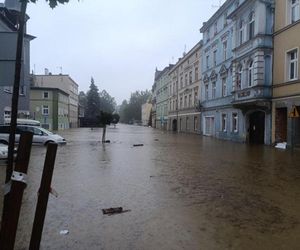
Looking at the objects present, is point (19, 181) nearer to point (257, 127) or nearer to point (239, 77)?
point (257, 127)

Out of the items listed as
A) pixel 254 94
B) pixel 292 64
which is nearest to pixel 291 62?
pixel 292 64

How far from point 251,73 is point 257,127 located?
442 centimetres

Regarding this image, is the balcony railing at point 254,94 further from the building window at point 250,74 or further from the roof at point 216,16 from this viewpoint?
the roof at point 216,16

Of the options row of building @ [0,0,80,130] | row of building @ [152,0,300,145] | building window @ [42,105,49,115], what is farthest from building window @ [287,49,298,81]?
building window @ [42,105,49,115]

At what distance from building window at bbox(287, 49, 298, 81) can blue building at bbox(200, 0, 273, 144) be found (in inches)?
83.9

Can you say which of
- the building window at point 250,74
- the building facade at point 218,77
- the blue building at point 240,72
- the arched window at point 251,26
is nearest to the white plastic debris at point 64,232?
the blue building at point 240,72

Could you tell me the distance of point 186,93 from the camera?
56781 mm

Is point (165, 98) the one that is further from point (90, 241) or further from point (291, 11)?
point (90, 241)

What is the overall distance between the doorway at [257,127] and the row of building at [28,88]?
56.0 feet

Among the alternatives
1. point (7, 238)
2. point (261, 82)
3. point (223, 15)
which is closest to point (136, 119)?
point (223, 15)

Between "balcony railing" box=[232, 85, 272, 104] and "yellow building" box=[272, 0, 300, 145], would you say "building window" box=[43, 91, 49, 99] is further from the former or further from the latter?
"yellow building" box=[272, 0, 300, 145]

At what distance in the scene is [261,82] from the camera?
2702 centimetres

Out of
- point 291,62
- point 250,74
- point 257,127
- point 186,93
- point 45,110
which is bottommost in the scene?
point 257,127

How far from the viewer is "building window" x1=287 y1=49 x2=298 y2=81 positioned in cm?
2414
